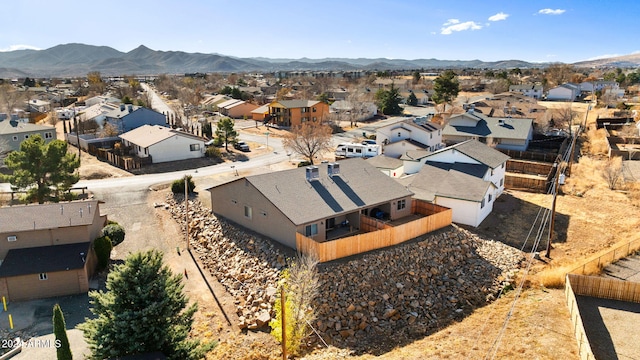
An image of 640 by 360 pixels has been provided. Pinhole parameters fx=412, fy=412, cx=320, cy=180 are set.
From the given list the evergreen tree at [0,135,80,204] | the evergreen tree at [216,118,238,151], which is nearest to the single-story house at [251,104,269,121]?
the evergreen tree at [216,118,238,151]

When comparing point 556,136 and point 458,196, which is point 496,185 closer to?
point 458,196

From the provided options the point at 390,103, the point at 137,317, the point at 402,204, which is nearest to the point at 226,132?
the point at 402,204

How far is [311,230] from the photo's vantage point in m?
26.8

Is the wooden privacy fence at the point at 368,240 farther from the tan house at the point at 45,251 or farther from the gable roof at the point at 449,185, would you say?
the tan house at the point at 45,251

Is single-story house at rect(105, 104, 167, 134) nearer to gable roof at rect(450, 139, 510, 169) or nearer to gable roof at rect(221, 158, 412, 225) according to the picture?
gable roof at rect(221, 158, 412, 225)

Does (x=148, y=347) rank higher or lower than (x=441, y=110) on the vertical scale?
lower

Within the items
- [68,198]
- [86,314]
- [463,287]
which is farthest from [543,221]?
[68,198]

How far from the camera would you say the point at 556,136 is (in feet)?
208

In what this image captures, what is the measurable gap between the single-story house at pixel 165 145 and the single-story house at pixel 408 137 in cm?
2470

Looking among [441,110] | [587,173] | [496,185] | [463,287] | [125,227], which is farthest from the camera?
[441,110]

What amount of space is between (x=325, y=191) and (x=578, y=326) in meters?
16.6

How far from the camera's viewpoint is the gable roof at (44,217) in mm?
25250

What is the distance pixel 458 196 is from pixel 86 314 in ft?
89.7

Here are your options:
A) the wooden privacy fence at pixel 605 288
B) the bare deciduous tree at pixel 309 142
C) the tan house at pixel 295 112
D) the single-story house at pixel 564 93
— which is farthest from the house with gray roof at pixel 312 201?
the single-story house at pixel 564 93
